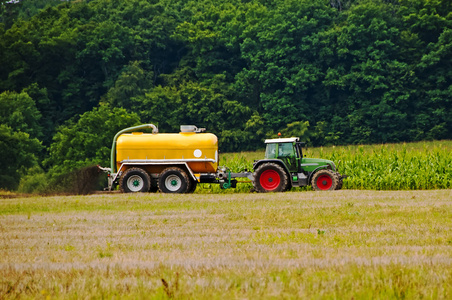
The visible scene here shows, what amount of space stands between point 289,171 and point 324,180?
1.32 meters

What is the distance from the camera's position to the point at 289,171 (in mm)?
25859

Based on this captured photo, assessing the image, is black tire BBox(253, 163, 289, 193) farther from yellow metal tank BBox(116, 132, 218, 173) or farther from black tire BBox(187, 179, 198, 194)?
black tire BBox(187, 179, 198, 194)

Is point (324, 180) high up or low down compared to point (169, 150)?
down

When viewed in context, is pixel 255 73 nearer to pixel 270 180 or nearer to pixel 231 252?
pixel 270 180

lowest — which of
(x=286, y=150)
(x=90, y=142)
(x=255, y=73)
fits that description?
(x=286, y=150)

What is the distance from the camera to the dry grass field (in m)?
7.30

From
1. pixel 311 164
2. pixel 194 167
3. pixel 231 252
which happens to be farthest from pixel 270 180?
pixel 231 252

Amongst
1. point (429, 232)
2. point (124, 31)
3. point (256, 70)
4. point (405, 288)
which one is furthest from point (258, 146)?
point (405, 288)

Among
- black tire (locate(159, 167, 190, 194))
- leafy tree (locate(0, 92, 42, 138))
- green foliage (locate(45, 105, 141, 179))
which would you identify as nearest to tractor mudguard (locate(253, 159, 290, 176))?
black tire (locate(159, 167, 190, 194))

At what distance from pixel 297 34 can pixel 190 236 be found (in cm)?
Result: 6779

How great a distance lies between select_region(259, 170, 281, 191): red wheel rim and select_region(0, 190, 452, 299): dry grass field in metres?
7.57

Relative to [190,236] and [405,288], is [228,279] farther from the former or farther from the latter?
[190,236]

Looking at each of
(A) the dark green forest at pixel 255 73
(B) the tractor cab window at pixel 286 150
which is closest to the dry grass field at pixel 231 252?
(B) the tractor cab window at pixel 286 150

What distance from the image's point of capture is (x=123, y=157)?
2653 centimetres
